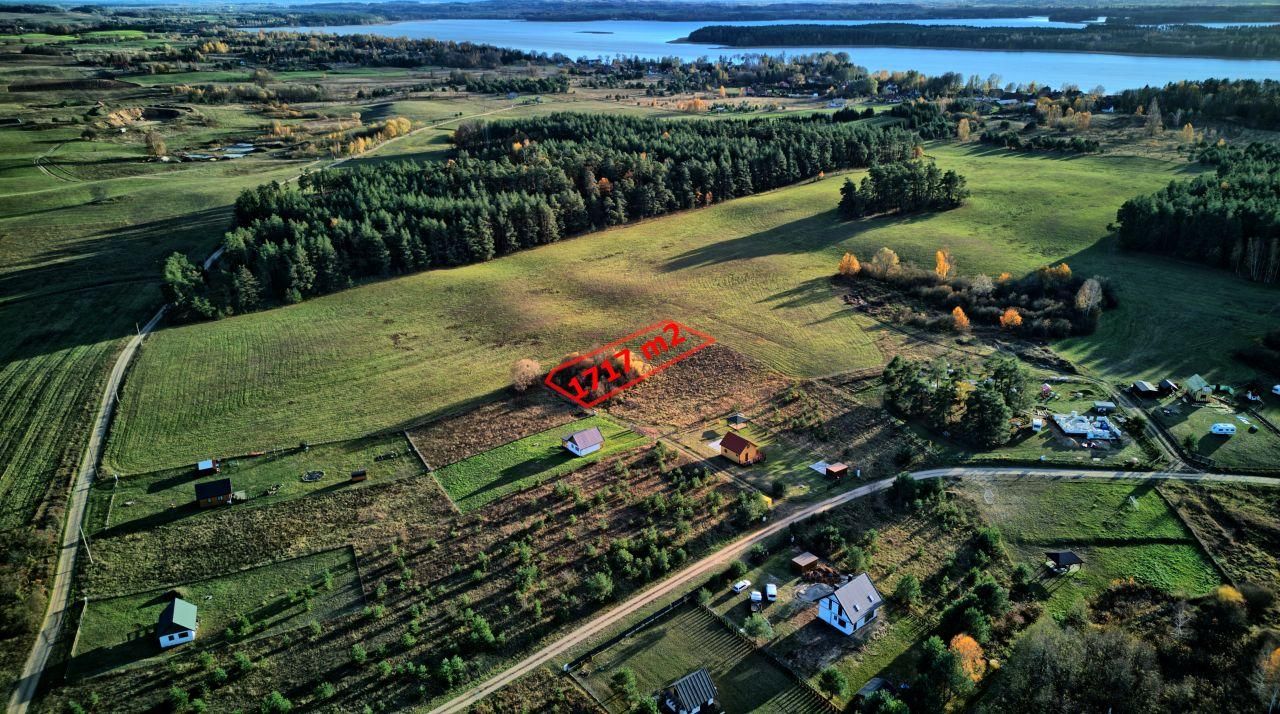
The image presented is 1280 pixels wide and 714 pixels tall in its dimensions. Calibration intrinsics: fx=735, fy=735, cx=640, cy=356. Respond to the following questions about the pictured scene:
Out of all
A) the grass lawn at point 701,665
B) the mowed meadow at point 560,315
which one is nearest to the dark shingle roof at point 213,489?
the mowed meadow at point 560,315

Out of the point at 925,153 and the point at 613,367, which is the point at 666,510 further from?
the point at 925,153

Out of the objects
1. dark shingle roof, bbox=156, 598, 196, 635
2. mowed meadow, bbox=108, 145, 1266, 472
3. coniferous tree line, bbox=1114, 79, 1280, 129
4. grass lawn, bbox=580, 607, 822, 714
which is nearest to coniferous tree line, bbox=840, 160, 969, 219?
mowed meadow, bbox=108, 145, 1266, 472

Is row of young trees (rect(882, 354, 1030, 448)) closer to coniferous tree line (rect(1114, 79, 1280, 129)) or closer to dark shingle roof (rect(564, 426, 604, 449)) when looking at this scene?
dark shingle roof (rect(564, 426, 604, 449))

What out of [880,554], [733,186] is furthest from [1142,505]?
[733,186]

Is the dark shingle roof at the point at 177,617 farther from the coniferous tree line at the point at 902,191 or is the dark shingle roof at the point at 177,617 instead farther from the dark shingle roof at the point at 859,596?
the coniferous tree line at the point at 902,191

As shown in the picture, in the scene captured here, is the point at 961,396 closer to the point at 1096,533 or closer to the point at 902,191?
the point at 1096,533

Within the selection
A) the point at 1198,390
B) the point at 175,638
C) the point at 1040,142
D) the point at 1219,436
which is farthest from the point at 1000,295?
the point at 1040,142
